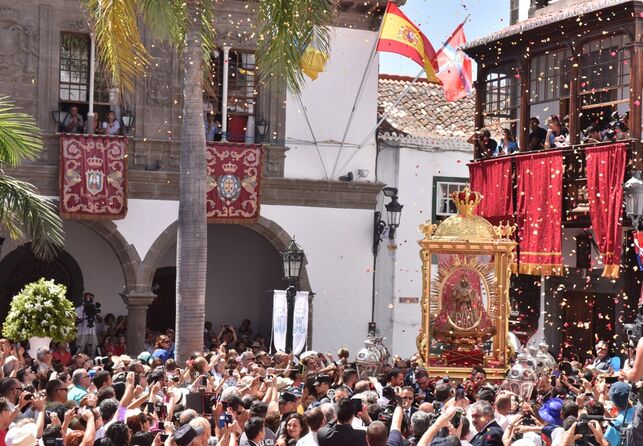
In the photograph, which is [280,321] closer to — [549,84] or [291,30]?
[291,30]

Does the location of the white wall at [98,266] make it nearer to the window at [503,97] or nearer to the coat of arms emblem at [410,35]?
the coat of arms emblem at [410,35]

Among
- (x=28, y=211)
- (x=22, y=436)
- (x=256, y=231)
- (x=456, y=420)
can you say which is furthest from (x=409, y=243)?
(x=22, y=436)

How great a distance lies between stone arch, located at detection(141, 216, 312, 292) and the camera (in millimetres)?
26781

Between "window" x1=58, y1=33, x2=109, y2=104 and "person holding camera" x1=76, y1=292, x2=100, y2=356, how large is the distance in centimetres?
424

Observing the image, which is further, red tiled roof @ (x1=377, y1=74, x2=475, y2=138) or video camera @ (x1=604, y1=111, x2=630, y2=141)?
red tiled roof @ (x1=377, y1=74, x2=475, y2=138)

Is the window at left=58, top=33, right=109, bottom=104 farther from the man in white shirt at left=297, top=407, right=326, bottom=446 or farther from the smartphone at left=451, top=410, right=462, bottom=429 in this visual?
the smartphone at left=451, top=410, right=462, bottom=429

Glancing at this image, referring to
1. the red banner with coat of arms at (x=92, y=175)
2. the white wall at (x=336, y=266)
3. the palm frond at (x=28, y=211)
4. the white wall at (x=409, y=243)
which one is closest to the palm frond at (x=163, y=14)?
the palm frond at (x=28, y=211)

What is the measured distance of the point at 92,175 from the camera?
25.9 meters

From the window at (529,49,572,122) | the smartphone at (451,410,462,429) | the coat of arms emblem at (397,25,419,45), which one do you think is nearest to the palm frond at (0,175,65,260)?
the smartphone at (451,410,462,429)

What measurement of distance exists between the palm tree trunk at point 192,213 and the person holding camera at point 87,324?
24.3 ft

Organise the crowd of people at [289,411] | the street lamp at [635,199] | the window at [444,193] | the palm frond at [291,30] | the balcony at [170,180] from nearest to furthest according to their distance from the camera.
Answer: the crowd of people at [289,411]
the street lamp at [635,199]
the palm frond at [291,30]
the balcony at [170,180]
the window at [444,193]

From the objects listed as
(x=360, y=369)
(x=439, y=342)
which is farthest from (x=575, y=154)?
(x=360, y=369)

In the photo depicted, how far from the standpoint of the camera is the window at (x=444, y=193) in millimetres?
29391

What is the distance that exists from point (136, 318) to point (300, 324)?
4810 millimetres
